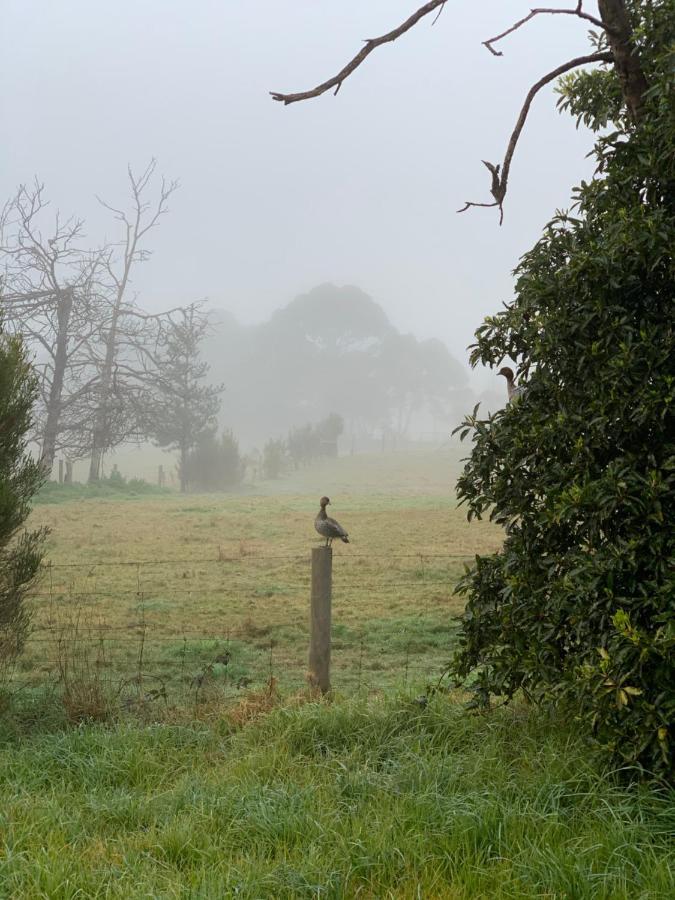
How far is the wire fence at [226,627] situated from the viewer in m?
7.89

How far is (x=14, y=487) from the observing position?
21.3 feet

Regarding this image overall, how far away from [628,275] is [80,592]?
11.2 meters

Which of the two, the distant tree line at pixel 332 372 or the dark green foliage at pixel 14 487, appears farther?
the distant tree line at pixel 332 372

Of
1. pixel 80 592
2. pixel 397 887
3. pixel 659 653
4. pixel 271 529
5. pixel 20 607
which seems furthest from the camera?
pixel 271 529

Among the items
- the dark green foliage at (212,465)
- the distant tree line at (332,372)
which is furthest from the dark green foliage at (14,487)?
the distant tree line at (332,372)

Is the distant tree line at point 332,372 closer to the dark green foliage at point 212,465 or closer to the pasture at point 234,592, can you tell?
the dark green foliage at point 212,465

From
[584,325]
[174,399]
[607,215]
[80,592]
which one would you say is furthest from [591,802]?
[174,399]

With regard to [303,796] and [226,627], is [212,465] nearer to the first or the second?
[226,627]

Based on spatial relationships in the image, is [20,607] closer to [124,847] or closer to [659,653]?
[124,847]

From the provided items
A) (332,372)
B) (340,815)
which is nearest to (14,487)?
(340,815)

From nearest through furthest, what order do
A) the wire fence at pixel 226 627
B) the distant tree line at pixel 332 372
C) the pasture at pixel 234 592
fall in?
the wire fence at pixel 226 627 < the pasture at pixel 234 592 < the distant tree line at pixel 332 372

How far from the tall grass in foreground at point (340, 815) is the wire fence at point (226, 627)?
45.2 inches

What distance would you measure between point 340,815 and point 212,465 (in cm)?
3482

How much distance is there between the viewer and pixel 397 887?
342 cm
